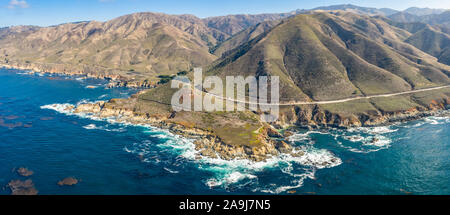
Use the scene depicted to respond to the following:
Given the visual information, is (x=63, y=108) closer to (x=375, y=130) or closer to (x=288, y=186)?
(x=288, y=186)

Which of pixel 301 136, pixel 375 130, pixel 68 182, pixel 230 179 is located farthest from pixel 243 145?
pixel 375 130

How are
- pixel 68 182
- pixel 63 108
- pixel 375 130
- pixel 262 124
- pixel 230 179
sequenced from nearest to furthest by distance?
pixel 68 182, pixel 230 179, pixel 262 124, pixel 375 130, pixel 63 108

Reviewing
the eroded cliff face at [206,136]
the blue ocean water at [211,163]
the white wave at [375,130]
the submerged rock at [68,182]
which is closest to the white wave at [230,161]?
the blue ocean water at [211,163]

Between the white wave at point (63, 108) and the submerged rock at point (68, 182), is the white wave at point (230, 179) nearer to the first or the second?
the submerged rock at point (68, 182)

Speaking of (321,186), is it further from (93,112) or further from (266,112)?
(93,112)

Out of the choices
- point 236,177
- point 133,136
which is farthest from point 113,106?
point 236,177
